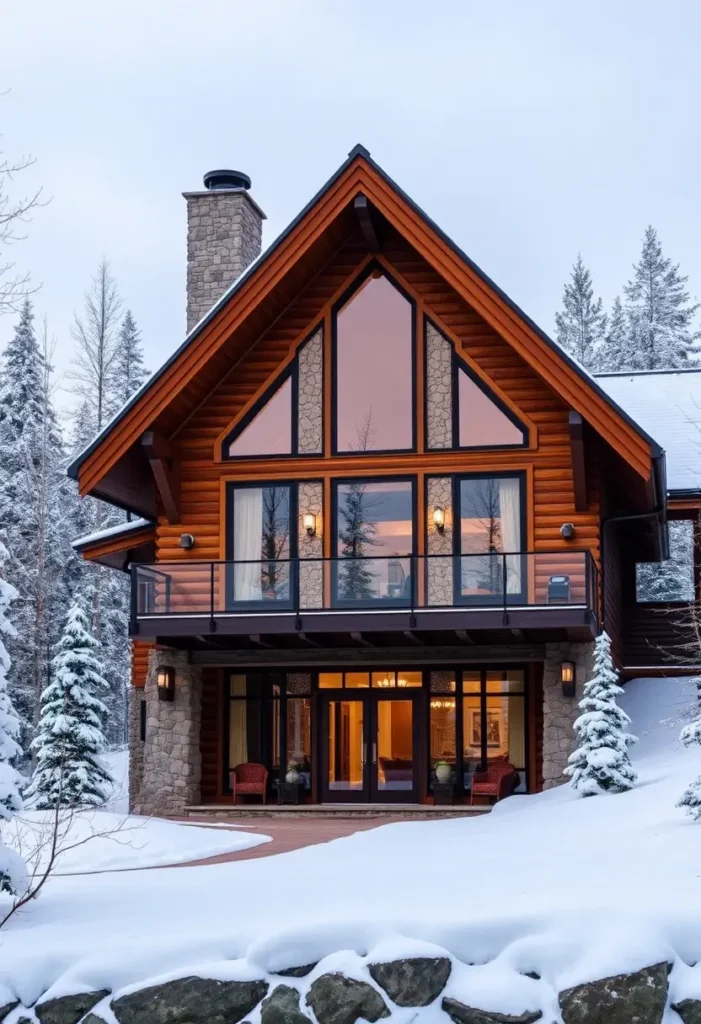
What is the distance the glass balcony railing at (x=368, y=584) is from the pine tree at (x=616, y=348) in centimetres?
2823

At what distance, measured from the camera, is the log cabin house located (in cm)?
2036

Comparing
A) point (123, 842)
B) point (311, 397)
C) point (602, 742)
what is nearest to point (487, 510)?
point (311, 397)

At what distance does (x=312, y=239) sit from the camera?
20.5 m

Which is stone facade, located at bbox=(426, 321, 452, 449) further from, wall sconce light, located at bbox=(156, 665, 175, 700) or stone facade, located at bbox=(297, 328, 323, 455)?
wall sconce light, located at bbox=(156, 665, 175, 700)

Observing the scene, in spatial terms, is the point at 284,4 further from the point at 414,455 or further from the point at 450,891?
the point at 450,891

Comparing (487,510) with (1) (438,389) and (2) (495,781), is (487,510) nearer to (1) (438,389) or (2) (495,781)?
(1) (438,389)

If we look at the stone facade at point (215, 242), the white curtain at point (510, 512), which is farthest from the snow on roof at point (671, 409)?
the stone facade at point (215, 242)

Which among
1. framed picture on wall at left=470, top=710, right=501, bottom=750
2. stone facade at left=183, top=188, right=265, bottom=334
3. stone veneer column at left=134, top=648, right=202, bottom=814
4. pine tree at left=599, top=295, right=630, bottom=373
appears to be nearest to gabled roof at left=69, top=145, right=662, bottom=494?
stone veneer column at left=134, top=648, right=202, bottom=814

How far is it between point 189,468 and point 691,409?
35.6ft

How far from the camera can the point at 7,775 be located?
962cm

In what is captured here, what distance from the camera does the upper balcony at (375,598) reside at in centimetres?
1995

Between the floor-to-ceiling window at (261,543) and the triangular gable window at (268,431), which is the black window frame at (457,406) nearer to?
the triangular gable window at (268,431)

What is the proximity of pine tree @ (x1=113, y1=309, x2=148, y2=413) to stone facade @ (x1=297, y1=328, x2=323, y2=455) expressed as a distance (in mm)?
24510

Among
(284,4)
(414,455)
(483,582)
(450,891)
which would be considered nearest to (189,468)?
(414,455)
